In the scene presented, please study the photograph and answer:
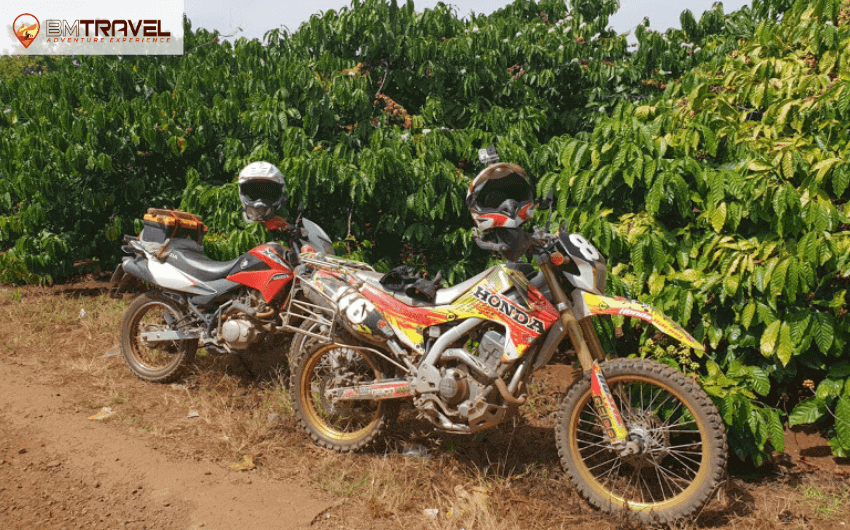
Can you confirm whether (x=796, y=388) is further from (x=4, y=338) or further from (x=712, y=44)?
(x=4, y=338)

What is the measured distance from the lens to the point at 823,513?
11.6 feet

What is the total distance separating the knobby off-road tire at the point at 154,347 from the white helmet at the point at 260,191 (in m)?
1.15

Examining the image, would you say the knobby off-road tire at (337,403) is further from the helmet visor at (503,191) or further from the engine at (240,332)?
the helmet visor at (503,191)

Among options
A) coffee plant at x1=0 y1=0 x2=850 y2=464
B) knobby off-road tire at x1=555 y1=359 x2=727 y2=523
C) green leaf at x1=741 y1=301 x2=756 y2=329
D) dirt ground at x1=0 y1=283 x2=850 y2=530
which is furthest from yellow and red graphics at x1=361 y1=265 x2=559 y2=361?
green leaf at x1=741 y1=301 x2=756 y2=329

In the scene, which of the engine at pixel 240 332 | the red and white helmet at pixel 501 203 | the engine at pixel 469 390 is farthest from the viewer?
the engine at pixel 240 332

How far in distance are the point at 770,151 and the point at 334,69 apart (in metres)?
4.56

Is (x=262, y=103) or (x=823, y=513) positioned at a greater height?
(x=262, y=103)

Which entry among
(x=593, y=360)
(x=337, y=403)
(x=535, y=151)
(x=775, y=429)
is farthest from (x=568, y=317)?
(x=535, y=151)

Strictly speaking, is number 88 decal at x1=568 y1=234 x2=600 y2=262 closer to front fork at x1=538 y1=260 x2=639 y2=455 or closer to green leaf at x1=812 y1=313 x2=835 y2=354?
front fork at x1=538 y1=260 x2=639 y2=455

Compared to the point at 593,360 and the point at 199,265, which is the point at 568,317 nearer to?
the point at 593,360

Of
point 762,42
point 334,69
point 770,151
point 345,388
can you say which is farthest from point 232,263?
point 762,42

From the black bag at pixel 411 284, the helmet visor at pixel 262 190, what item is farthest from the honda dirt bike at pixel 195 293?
the black bag at pixel 411 284

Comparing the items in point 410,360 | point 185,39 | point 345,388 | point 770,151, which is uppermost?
point 185,39

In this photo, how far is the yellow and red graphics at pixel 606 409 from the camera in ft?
11.2
